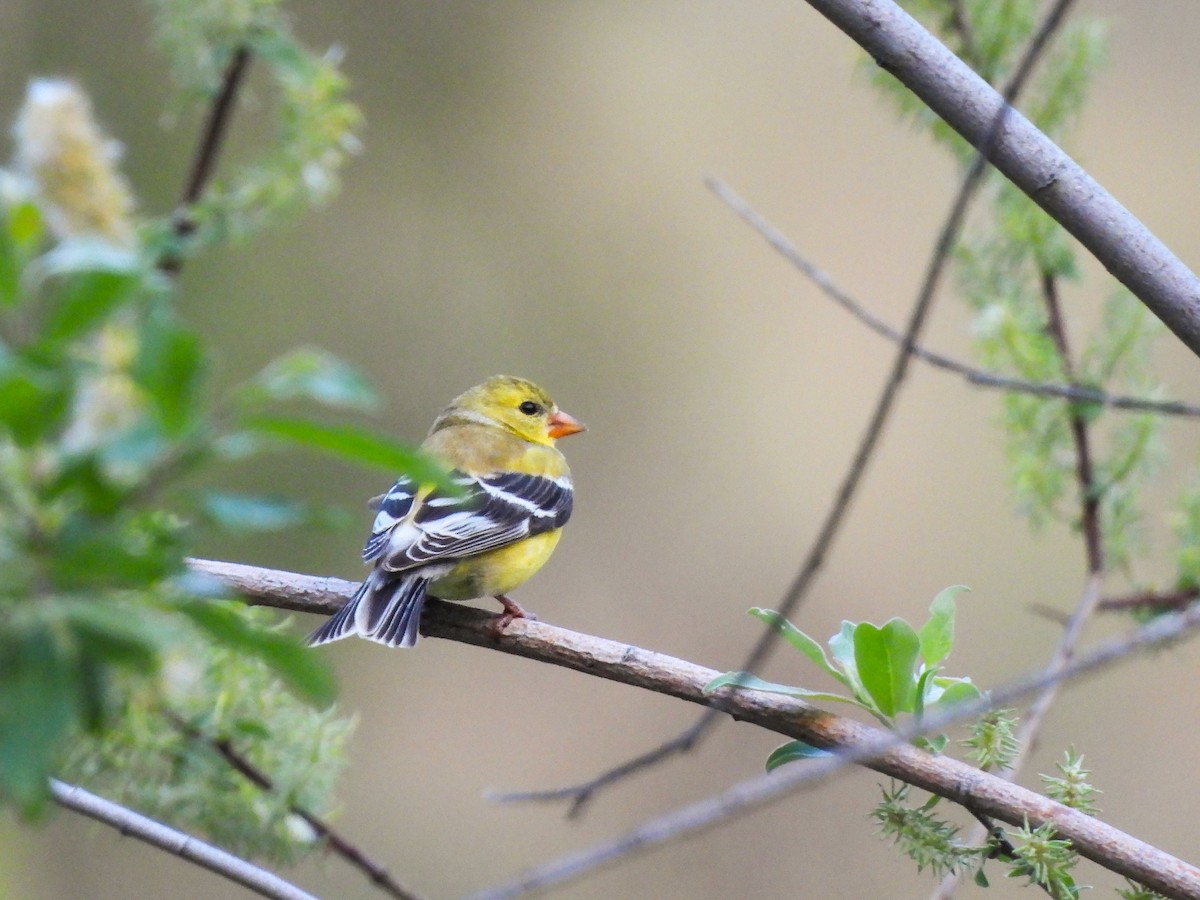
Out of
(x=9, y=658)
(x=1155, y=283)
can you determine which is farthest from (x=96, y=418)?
(x=1155, y=283)

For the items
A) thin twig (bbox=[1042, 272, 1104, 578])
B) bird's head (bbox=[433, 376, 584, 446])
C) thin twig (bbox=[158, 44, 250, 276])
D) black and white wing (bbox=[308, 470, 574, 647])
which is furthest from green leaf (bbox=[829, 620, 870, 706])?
bird's head (bbox=[433, 376, 584, 446])

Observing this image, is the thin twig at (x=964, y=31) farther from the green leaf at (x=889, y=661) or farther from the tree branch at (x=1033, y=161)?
the green leaf at (x=889, y=661)

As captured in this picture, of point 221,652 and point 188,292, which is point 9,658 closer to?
point 221,652

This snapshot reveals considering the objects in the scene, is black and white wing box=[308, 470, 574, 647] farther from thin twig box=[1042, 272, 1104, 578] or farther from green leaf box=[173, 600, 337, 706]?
green leaf box=[173, 600, 337, 706]

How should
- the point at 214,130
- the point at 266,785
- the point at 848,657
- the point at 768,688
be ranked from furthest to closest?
the point at 214,130
the point at 266,785
the point at 848,657
the point at 768,688

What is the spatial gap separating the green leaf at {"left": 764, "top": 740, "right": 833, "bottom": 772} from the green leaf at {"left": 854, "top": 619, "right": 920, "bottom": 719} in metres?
0.08

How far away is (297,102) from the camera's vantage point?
5.71 ft

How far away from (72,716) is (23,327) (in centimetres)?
25

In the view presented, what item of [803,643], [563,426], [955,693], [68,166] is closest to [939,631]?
[955,693]

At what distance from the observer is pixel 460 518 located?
7.19 feet

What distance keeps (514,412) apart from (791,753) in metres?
1.73

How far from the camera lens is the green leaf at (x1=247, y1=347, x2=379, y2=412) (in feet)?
1.93

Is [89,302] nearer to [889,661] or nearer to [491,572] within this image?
[889,661]

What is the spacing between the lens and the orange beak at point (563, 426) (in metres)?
2.93
